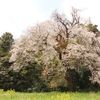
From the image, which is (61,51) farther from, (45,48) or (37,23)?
(37,23)

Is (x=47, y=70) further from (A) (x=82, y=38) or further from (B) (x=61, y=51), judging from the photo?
(A) (x=82, y=38)

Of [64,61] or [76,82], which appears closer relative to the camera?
[64,61]

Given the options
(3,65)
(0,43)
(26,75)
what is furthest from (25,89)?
(0,43)

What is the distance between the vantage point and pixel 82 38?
24.9 meters

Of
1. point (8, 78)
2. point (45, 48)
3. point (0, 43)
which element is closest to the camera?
point (45, 48)

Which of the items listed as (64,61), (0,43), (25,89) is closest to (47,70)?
(64,61)

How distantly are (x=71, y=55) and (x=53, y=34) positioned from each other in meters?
2.60

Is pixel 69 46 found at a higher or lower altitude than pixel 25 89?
higher

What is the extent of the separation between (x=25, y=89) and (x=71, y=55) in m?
10.4

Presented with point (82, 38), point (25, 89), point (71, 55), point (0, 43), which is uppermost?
point (0, 43)

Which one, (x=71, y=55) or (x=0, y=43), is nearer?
(x=71, y=55)

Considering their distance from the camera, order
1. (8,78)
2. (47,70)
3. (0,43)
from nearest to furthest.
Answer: (47,70) → (8,78) → (0,43)

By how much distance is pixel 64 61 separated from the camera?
80.8ft

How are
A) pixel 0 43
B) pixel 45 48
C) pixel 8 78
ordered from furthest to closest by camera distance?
1. pixel 0 43
2. pixel 8 78
3. pixel 45 48
